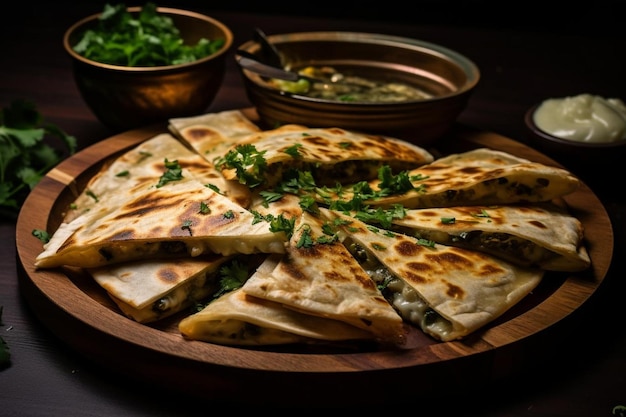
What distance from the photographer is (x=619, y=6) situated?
22.3 feet

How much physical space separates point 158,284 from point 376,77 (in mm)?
2421

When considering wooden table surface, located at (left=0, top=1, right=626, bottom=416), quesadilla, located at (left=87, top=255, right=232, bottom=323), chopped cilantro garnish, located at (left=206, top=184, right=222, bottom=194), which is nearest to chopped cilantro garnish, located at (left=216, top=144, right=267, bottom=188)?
chopped cilantro garnish, located at (left=206, top=184, right=222, bottom=194)

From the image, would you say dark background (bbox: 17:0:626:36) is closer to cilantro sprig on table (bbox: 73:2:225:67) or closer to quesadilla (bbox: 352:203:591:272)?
cilantro sprig on table (bbox: 73:2:225:67)

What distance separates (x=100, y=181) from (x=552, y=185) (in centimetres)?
214

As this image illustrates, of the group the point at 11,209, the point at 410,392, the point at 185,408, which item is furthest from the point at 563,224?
the point at 11,209

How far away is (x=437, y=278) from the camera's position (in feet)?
10.3

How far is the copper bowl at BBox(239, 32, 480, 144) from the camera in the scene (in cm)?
426

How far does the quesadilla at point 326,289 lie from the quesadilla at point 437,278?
0.45 ft

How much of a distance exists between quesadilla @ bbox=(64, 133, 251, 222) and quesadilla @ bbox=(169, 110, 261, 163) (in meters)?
0.05

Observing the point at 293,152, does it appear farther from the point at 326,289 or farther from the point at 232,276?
the point at 326,289

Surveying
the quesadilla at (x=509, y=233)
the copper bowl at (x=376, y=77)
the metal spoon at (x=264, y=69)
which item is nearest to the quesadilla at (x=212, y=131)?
the copper bowl at (x=376, y=77)

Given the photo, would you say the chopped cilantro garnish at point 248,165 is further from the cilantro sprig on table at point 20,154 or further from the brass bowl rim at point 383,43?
the cilantro sprig on table at point 20,154

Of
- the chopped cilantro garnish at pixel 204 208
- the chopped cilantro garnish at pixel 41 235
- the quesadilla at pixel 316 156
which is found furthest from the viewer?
the quesadilla at pixel 316 156

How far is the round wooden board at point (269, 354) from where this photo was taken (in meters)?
2.75
